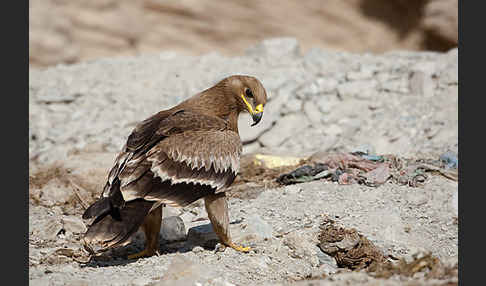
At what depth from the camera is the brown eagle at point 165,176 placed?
507 cm

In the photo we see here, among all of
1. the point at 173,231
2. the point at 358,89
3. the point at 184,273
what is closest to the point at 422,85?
the point at 358,89

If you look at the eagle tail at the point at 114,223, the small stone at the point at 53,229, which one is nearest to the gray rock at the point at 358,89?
the small stone at the point at 53,229

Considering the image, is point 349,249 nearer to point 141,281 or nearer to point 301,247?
point 301,247

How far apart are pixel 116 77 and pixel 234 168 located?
7238mm

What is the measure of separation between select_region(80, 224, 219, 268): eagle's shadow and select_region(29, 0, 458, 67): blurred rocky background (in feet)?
30.9

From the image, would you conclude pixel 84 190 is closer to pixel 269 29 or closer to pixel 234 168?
pixel 234 168

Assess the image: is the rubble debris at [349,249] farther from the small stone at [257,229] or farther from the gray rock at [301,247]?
the small stone at [257,229]

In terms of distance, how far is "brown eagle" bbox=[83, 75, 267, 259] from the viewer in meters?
5.07

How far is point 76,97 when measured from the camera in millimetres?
11805

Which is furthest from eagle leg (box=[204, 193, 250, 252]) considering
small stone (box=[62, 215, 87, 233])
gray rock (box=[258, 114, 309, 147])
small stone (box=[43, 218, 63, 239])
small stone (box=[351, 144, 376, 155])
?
gray rock (box=[258, 114, 309, 147])

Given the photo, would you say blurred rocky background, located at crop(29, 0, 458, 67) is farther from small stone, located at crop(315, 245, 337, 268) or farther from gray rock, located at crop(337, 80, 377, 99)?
small stone, located at crop(315, 245, 337, 268)

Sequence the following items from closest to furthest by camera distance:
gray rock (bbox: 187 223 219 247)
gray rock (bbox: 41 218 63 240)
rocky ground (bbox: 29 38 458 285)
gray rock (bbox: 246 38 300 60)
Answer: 1. rocky ground (bbox: 29 38 458 285)
2. gray rock (bbox: 187 223 219 247)
3. gray rock (bbox: 41 218 63 240)
4. gray rock (bbox: 246 38 300 60)

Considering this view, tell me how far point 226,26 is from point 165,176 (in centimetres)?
1144

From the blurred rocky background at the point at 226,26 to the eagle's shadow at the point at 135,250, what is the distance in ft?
30.9
